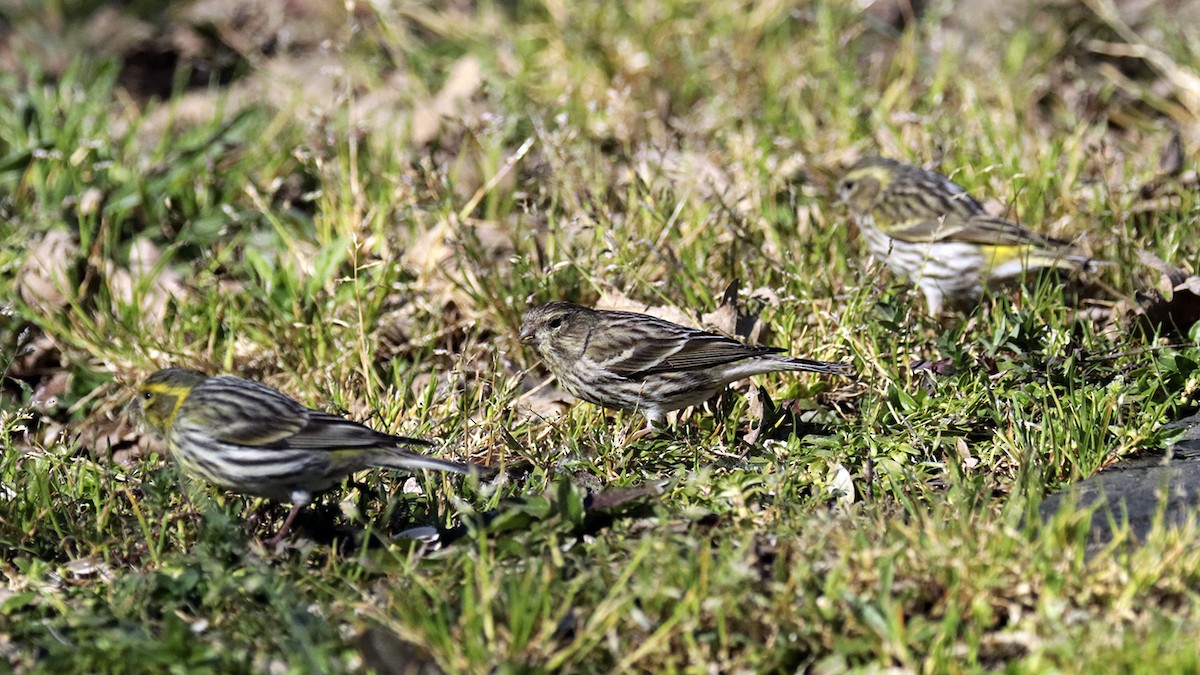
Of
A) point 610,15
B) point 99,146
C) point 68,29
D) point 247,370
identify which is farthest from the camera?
point 68,29

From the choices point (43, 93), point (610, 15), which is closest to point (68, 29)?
point (43, 93)

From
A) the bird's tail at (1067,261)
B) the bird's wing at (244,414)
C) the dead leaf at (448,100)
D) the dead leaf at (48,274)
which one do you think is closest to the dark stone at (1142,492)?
the bird's tail at (1067,261)

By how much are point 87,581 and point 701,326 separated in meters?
2.81

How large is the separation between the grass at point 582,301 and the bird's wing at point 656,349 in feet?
0.83

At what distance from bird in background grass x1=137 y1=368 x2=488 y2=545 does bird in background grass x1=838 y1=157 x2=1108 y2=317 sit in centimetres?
253

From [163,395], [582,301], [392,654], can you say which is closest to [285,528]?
[163,395]

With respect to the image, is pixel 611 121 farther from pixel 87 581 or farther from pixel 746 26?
pixel 87 581

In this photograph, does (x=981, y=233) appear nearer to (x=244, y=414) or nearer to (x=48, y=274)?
(x=244, y=414)

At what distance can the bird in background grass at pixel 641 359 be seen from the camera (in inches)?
218

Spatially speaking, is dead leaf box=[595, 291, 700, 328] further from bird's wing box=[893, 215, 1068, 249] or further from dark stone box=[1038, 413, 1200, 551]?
dark stone box=[1038, 413, 1200, 551]

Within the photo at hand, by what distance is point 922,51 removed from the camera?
9.12 meters

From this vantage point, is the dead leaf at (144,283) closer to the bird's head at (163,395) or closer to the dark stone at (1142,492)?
the bird's head at (163,395)

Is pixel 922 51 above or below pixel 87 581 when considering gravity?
above

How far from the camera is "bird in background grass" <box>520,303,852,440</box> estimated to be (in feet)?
18.2
